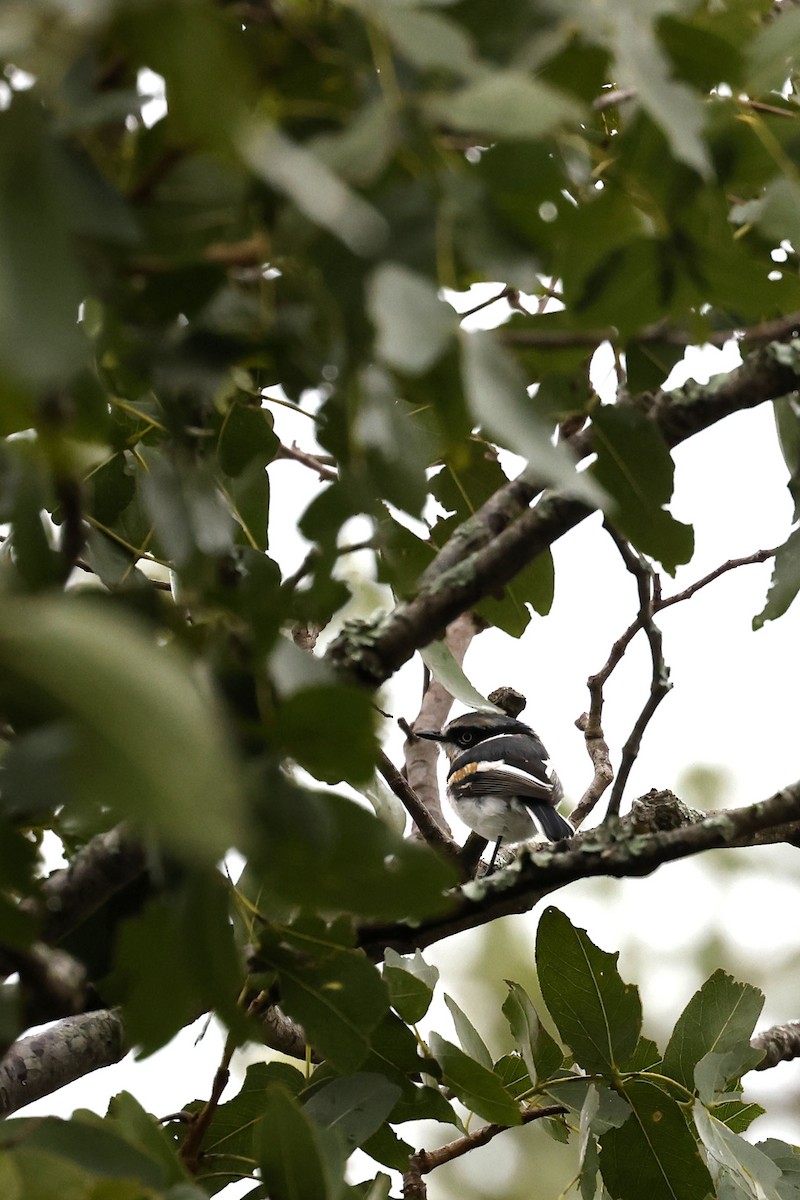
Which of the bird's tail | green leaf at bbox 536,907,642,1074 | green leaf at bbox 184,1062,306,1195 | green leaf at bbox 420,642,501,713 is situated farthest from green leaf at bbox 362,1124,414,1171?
the bird's tail

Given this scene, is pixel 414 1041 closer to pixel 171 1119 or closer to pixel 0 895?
pixel 171 1119

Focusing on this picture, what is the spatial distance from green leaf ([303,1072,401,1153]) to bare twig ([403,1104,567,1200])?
0.78 feet

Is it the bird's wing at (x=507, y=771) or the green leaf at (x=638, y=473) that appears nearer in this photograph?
the green leaf at (x=638, y=473)

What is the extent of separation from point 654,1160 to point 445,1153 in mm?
224

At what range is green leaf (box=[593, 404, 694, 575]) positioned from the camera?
823 millimetres

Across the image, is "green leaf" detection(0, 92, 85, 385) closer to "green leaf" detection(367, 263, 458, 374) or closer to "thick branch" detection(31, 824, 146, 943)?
"green leaf" detection(367, 263, 458, 374)

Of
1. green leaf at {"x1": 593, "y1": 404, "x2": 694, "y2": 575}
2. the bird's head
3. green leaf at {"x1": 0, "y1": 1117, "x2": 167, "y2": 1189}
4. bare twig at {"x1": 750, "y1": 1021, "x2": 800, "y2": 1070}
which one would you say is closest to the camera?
→ green leaf at {"x1": 0, "y1": 1117, "x2": 167, "y2": 1189}

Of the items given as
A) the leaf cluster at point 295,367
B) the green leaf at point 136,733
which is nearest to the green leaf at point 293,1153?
the leaf cluster at point 295,367

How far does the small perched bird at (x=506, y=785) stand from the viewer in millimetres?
3096

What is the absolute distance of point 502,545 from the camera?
85cm

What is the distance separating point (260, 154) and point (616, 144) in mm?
294

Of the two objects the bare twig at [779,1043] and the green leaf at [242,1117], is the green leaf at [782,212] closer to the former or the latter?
Result: the green leaf at [242,1117]

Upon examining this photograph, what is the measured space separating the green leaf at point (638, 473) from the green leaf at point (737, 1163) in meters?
0.57

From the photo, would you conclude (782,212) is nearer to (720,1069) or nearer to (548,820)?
(720,1069)
